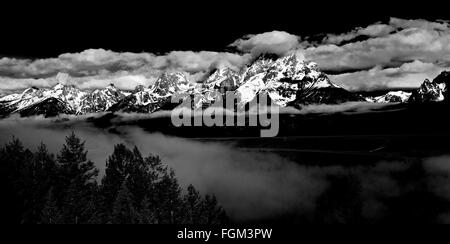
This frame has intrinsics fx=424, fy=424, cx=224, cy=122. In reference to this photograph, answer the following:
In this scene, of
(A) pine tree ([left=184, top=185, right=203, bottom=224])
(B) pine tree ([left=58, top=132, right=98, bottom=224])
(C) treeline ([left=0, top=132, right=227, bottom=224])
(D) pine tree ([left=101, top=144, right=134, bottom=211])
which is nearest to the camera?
(C) treeline ([left=0, top=132, right=227, bottom=224])

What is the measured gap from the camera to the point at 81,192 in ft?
258

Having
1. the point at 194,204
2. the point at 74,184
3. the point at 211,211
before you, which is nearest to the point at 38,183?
the point at 74,184

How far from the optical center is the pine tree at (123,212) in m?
78.2

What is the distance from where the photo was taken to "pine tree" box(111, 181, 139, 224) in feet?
257

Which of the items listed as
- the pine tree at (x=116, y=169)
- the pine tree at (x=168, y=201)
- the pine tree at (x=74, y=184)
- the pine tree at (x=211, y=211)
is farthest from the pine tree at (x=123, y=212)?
the pine tree at (x=211, y=211)

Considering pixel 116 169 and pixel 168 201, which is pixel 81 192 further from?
pixel 116 169

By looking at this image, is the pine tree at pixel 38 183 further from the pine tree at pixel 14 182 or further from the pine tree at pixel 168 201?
the pine tree at pixel 168 201

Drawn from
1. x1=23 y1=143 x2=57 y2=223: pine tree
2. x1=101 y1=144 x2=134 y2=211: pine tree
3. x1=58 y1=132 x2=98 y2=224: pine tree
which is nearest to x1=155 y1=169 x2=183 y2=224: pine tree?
x1=101 y1=144 x2=134 y2=211: pine tree

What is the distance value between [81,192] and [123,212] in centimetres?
861

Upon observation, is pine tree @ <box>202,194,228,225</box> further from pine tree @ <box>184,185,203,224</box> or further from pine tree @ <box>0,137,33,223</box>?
pine tree @ <box>0,137,33,223</box>
